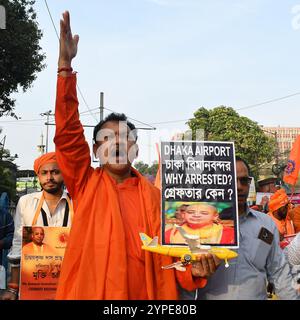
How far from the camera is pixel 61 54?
2.13 meters

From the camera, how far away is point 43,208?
3.07 m

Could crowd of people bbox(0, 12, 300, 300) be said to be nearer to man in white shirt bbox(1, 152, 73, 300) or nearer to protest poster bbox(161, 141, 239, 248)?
protest poster bbox(161, 141, 239, 248)

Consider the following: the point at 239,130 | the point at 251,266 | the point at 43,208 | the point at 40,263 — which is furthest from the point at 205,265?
the point at 239,130

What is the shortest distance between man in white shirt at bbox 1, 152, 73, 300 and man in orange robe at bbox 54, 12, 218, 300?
0.90m

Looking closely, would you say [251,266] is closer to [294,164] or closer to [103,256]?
[103,256]

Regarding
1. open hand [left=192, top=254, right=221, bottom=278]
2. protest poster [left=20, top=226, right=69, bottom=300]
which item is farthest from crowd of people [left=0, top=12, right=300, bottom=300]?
protest poster [left=20, top=226, right=69, bottom=300]

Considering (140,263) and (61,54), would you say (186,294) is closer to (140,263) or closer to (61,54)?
(140,263)

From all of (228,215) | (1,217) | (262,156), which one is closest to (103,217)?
(228,215)

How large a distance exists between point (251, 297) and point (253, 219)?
406 mm

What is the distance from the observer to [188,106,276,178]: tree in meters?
29.0

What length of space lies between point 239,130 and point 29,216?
27872 millimetres

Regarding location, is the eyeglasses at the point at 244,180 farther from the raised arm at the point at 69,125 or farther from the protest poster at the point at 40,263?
the protest poster at the point at 40,263

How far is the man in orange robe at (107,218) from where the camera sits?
6.45ft
